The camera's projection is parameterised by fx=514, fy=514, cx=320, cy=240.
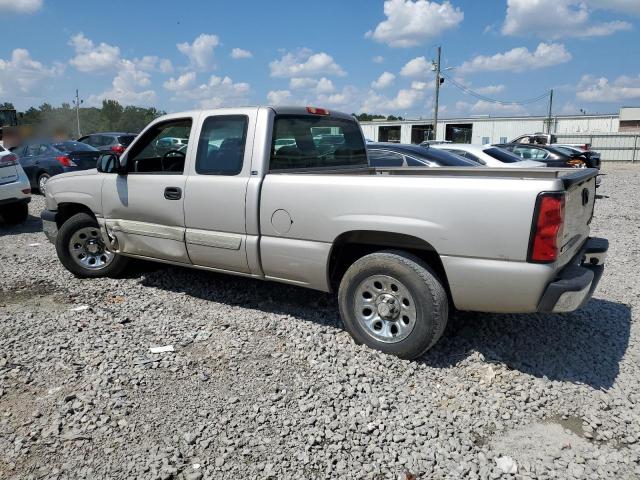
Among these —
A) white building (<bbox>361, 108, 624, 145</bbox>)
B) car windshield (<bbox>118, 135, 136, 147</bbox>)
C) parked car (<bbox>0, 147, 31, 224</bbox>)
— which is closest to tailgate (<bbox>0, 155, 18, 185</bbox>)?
parked car (<bbox>0, 147, 31, 224</bbox>)

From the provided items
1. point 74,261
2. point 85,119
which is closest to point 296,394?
point 74,261

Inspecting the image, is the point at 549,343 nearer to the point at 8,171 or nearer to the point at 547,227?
the point at 547,227

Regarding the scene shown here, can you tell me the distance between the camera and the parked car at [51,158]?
12992mm

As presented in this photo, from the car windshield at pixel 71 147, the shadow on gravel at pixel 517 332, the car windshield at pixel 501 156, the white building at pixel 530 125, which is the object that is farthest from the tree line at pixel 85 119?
the white building at pixel 530 125

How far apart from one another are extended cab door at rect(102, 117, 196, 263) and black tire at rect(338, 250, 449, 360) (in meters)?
1.84

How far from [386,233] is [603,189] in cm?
1604

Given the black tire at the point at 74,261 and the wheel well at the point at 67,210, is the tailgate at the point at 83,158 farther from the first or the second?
the black tire at the point at 74,261

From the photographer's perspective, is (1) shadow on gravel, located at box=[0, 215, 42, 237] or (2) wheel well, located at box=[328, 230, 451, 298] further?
(1) shadow on gravel, located at box=[0, 215, 42, 237]

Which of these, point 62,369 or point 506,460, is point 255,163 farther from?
point 506,460

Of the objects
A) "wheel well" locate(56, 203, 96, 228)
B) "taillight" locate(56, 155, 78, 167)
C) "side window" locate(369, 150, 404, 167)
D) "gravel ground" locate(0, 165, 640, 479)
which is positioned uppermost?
"side window" locate(369, 150, 404, 167)

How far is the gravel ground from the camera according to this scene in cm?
281

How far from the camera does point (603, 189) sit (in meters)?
17.1

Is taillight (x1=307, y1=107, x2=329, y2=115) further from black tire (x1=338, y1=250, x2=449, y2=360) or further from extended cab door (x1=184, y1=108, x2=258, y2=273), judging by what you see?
black tire (x1=338, y1=250, x2=449, y2=360)

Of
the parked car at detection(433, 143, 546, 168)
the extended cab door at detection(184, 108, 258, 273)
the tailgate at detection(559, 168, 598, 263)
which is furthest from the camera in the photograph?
the parked car at detection(433, 143, 546, 168)
